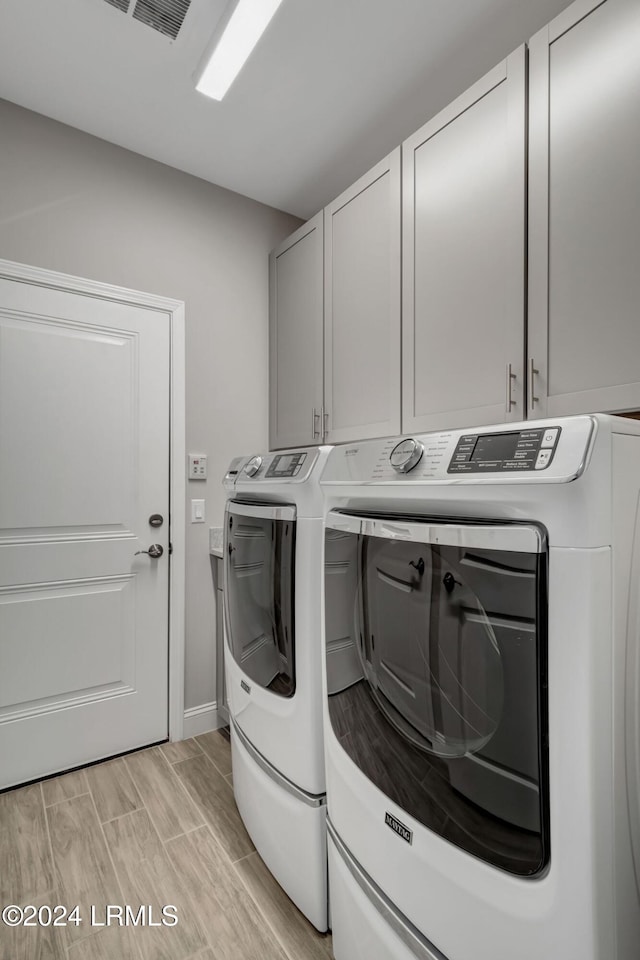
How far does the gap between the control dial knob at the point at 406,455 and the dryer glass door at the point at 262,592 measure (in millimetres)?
446

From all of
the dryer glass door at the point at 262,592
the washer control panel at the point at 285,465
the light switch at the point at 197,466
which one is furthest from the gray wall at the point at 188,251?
the washer control panel at the point at 285,465

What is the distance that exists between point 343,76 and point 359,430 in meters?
1.31

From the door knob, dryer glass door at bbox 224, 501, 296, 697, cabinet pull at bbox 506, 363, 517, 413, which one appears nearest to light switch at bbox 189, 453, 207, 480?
the door knob

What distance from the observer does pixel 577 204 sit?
1.25 m

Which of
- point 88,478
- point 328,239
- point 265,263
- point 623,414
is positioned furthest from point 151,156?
point 623,414

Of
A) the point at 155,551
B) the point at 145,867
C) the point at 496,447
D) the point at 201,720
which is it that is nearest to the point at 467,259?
the point at 496,447

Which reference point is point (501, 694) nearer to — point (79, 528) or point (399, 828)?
point (399, 828)

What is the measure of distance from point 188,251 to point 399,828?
2464 millimetres

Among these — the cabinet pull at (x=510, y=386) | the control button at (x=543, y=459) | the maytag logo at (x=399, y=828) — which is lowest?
the maytag logo at (x=399, y=828)

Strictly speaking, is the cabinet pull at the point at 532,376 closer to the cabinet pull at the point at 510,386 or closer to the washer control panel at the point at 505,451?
the cabinet pull at the point at 510,386

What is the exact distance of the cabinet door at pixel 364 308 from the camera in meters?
1.83

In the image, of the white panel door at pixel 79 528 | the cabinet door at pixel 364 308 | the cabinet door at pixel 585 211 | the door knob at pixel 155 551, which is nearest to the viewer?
the cabinet door at pixel 585 211

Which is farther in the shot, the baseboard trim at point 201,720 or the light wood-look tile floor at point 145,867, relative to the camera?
the baseboard trim at point 201,720

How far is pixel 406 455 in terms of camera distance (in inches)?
35.8
